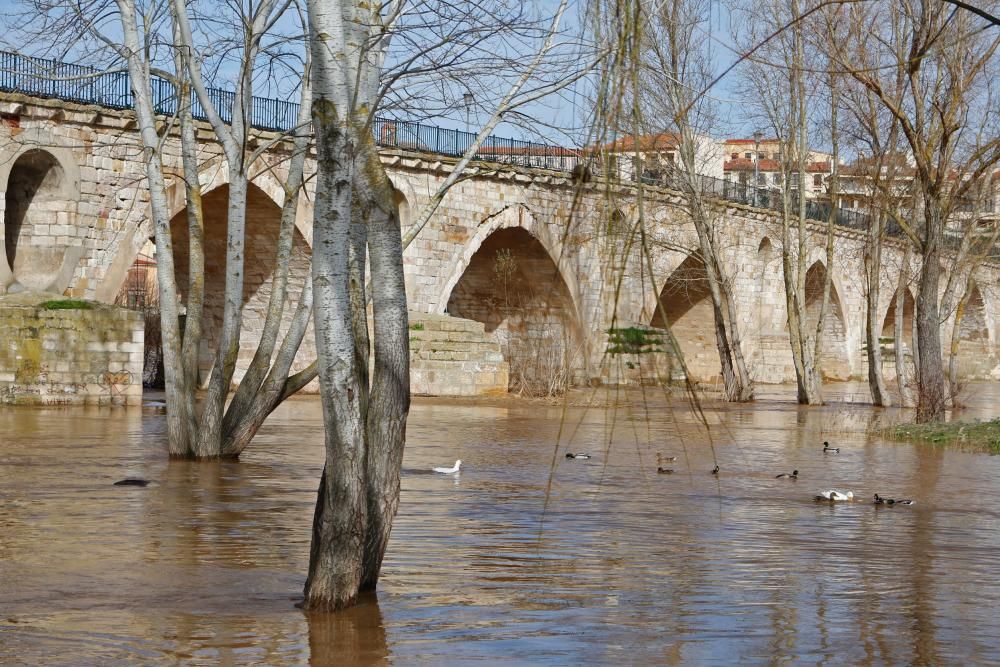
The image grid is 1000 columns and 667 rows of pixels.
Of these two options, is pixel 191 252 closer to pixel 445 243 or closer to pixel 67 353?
pixel 67 353

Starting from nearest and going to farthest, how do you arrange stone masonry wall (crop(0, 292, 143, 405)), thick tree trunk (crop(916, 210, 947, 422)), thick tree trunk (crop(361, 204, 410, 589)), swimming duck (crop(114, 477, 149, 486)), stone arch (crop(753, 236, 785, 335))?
thick tree trunk (crop(361, 204, 410, 589))
swimming duck (crop(114, 477, 149, 486))
thick tree trunk (crop(916, 210, 947, 422))
stone masonry wall (crop(0, 292, 143, 405))
stone arch (crop(753, 236, 785, 335))

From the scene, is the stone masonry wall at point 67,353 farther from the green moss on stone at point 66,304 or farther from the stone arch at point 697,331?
the stone arch at point 697,331

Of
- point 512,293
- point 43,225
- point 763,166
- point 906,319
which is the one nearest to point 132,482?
point 43,225

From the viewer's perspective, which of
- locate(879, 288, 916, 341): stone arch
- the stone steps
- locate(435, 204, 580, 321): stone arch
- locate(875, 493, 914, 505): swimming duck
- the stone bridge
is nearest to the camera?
locate(875, 493, 914, 505): swimming duck

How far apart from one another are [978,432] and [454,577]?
11.5 m

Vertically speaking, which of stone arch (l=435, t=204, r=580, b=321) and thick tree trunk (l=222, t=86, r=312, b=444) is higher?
stone arch (l=435, t=204, r=580, b=321)

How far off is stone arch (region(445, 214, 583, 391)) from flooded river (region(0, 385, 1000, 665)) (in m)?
18.6

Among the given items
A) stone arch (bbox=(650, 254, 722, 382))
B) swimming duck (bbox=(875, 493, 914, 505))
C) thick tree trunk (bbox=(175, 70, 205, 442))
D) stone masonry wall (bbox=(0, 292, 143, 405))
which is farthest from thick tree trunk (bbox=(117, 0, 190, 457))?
stone arch (bbox=(650, 254, 722, 382))

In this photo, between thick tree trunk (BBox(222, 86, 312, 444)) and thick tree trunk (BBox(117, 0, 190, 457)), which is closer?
thick tree trunk (BBox(117, 0, 190, 457))

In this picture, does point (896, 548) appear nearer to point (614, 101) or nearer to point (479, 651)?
point (479, 651)

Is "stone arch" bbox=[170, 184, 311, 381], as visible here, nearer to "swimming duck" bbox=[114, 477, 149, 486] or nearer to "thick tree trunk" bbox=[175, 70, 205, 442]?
"thick tree trunk" bbox=[175, 70, 205, 442]

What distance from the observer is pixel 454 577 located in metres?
6.80

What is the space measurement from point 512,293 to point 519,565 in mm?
29114

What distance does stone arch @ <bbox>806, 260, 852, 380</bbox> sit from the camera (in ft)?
153
